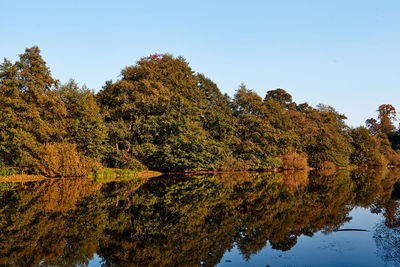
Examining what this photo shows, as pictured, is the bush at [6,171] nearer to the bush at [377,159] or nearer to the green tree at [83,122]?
the green tree at [83,122]

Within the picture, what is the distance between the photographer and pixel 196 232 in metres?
10.3

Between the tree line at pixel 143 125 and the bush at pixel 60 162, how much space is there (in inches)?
4.0

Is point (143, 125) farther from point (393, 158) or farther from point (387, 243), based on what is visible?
point (393, 158)

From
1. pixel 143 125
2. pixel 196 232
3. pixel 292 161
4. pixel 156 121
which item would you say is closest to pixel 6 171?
pixel 143 125

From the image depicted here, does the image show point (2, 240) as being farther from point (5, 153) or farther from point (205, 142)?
point (205, 142)

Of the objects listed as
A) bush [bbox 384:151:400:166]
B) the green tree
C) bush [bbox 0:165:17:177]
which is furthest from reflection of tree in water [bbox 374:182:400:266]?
bush [bbox 384:151:400:166]

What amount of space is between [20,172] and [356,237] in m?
30.6

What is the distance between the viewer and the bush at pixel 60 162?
28.6m

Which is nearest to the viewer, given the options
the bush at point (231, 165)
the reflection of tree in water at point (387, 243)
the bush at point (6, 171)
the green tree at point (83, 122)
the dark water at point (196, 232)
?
the dark water at point (196, 232)

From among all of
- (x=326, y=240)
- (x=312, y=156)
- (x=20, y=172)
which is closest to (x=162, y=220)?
Result: (x=326, y=240)

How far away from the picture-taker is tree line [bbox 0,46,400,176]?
2877cm

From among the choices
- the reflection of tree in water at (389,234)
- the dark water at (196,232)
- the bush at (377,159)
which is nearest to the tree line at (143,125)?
the dark water at (196,232)

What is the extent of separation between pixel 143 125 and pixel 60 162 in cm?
1046

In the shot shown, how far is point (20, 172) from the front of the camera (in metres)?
28.5
